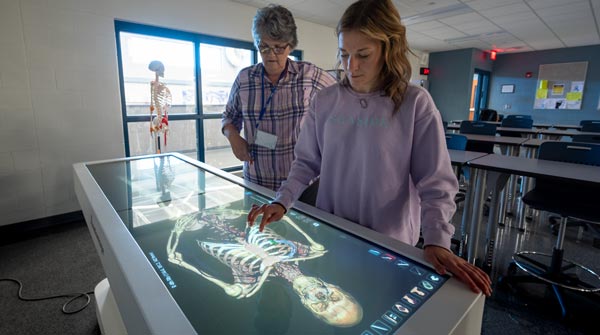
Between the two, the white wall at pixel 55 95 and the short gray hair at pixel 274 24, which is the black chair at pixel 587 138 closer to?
the short gray hair at pixel 274 24

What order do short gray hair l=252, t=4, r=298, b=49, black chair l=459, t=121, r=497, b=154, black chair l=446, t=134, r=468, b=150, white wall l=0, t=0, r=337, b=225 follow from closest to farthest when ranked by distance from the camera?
short gray hair l=252, t=4, r=298, b=49 < white wall l=0, t=0, r=337, b=225 < black chair l=446, t=134, r=468, b=150 < black chair l=459, t=121, r=497, b=154

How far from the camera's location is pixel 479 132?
4.19 m

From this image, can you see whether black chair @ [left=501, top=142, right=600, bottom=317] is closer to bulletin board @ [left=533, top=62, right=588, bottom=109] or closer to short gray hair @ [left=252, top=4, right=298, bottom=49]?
short gray hair @ [left=252, top=4, right=298, bottom=49]

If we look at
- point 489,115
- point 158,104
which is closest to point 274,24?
point 158,104

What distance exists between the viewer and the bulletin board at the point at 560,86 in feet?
25.4

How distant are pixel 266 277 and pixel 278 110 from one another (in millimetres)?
938

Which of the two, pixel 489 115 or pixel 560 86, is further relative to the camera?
pixel 560 86

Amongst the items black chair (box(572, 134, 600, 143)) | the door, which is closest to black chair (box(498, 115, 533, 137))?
black chair (box(572, 134, 600, 143))

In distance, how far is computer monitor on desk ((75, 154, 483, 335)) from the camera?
1.80 ft

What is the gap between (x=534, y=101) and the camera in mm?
8430

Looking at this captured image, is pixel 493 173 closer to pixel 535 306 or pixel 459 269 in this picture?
pixel 535 306

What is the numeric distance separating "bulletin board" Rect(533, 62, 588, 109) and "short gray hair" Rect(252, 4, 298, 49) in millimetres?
9526

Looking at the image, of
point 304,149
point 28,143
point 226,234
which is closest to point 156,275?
point 226,234

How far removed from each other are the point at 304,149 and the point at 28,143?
3130 millimetres
